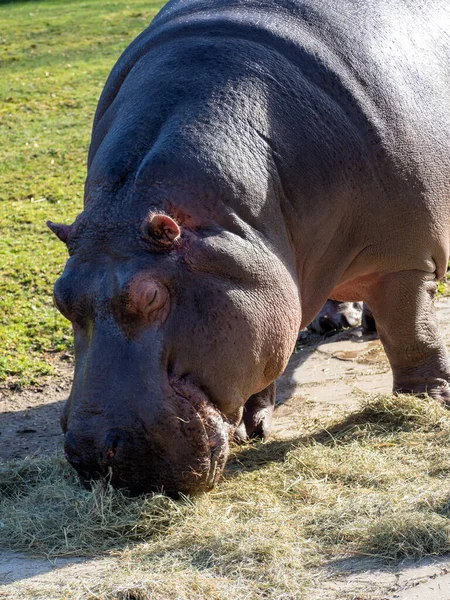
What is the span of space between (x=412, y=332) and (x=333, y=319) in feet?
5.21

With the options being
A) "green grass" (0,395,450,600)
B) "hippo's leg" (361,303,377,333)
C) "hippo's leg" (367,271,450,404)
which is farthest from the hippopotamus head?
"hippo's leg" (361,303,377,333)

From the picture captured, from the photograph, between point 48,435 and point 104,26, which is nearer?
point 48,435

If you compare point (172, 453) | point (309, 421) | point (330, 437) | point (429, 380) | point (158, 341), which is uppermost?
point (158, 341)

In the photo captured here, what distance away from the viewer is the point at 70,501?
12.6 feet

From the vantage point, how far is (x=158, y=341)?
3.51 m

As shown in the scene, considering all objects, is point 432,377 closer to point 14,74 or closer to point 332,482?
point 332,482

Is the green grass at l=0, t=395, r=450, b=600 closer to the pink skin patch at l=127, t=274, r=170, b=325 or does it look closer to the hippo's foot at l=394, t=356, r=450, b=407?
the hippo's foot at l=394, t=356, r=450, b=407

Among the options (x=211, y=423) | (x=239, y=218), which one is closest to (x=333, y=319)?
(x=239, y=218)

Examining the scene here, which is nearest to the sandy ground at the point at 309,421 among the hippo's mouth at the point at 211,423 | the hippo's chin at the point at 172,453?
the hippo's chin at the point at 172,453

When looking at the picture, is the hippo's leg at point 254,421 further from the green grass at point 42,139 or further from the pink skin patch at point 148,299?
the green grass at point 42,139

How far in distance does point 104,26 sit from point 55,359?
1023cm

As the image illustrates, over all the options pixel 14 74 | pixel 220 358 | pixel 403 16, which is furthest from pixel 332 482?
pixel 14 74

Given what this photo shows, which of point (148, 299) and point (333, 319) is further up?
point (148, 299)

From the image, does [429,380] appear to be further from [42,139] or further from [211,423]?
[42,139]
